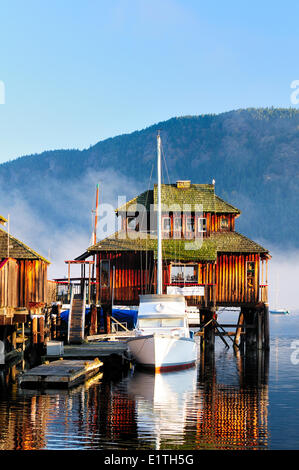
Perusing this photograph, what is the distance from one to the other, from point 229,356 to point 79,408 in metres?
31.9

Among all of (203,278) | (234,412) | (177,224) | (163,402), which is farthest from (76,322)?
(234,412)

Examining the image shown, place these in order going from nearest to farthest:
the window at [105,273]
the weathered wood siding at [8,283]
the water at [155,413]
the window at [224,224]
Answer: the water at [155,413] < the weathered wood siding at [8,283] < the window at [105,273] < the window at [224,224]

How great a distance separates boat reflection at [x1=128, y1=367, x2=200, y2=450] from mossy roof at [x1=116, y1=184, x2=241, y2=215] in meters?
18.9

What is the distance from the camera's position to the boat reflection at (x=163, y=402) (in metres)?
21.1

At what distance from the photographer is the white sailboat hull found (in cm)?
3709

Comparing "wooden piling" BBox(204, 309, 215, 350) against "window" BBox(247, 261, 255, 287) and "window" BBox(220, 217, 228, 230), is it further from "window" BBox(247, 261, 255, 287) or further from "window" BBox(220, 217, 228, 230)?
"window" BBox(220, 217, 228, 230)

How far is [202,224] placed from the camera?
2179 inches

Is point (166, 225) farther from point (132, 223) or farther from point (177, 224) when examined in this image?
point (132, 223)

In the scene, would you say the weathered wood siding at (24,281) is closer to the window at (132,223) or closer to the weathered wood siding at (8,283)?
the weathered wood siding at (8,283)

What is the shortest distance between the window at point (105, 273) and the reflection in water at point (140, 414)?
15810 mm

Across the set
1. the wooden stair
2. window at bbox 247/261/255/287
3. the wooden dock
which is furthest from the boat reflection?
window at bbox 247/261/255/287

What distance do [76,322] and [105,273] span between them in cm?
614

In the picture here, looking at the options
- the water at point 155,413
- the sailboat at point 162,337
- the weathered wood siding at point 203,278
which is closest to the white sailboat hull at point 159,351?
the sailboat at point 162,337
